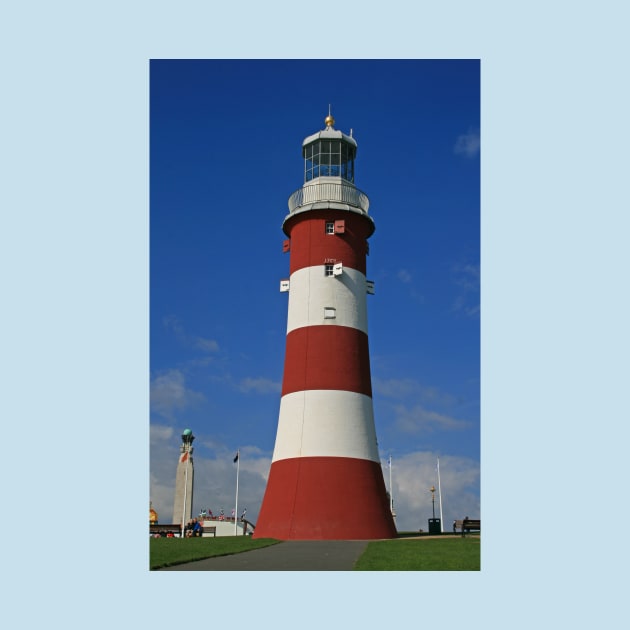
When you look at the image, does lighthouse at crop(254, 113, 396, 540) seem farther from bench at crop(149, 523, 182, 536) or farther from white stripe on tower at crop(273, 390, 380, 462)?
bench at crop(149, 523, 182, 536)

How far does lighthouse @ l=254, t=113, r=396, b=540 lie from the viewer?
21938 millimetres

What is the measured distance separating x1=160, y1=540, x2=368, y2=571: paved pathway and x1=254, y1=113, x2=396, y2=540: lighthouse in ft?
16.2

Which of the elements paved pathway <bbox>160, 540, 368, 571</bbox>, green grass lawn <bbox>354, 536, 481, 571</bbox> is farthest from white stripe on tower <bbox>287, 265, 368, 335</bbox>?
paved pathway <bbox>160, 540, 368, 571</bbox>

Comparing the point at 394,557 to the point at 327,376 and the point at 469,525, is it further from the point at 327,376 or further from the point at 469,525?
the point at 469,525

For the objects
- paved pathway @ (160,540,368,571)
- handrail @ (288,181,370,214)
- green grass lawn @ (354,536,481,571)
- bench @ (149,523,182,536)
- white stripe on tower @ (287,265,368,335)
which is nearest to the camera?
paved pathway @ (160,540,368,571)

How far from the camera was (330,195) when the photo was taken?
2523 cm

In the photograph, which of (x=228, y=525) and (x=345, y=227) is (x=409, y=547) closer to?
(x=345, y=227)

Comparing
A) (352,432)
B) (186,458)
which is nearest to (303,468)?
(352,432)

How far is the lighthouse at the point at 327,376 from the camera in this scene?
2194 cm

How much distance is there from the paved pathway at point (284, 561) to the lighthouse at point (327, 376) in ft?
16.2

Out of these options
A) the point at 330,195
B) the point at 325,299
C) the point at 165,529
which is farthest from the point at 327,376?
the point at 165,529

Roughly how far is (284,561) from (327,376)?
10.2 m

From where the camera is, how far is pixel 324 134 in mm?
26094

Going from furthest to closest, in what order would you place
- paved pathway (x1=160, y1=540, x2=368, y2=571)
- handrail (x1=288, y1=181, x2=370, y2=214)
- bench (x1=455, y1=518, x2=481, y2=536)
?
bench (x1=455, y1=518, x2=481, y2=536) → handrail (x1=288, y1=181, x2=370, y2=214) → paved pathway (x1=160, y1=540, x2=368, y2=571)
